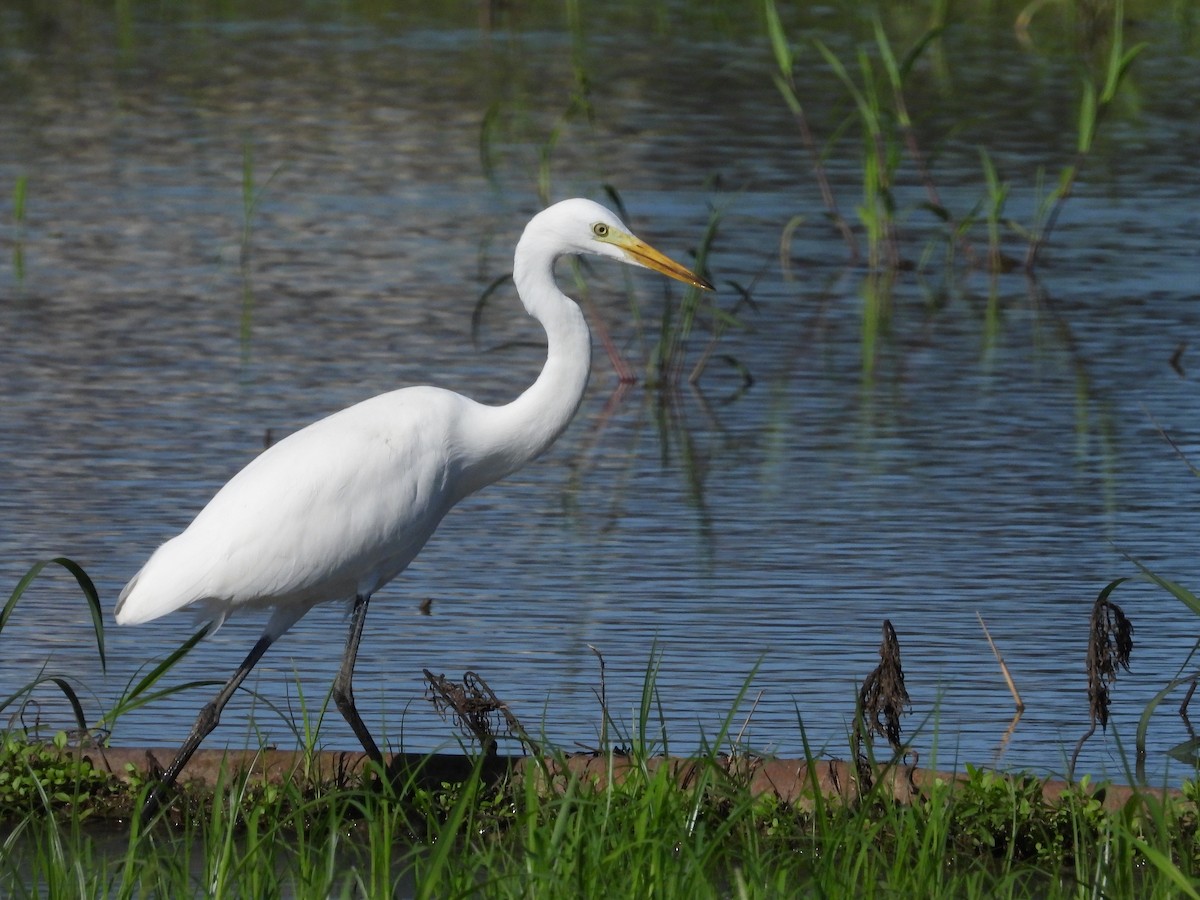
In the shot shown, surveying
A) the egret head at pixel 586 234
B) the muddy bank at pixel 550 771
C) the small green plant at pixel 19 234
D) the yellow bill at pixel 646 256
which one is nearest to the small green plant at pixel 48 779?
the muddy bank at pixel 550 771

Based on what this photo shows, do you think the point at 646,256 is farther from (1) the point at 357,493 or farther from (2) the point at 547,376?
(1) the point at 357,493

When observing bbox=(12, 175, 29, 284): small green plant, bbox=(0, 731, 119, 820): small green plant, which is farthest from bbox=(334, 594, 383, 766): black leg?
bbox=(12, 175, 29, 284): small green plant

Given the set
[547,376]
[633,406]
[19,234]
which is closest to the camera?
[547,376]

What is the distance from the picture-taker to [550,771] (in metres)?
5.11

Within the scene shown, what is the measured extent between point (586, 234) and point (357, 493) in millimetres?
945

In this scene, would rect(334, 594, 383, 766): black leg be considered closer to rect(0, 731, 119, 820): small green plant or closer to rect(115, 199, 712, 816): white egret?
rect(115, 199, 712, 816): white egret

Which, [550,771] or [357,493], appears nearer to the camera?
[550,771]

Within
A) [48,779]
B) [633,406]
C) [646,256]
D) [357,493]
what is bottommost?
[48,779]

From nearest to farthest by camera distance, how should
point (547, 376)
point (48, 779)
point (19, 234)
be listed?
point (48, 779)
point (547, 376)
point (19, 234)

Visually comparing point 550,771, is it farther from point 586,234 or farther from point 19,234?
point 19,234

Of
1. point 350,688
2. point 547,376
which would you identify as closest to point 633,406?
point 547,376

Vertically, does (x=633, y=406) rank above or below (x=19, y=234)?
below

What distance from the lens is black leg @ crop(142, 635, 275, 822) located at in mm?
5016

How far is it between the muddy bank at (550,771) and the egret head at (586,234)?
4.53 ft
